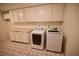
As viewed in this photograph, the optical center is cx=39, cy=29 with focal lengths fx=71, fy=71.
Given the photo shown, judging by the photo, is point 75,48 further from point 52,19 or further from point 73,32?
point 52,19

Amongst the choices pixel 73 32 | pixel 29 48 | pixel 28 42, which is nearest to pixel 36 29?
pixel 28 42

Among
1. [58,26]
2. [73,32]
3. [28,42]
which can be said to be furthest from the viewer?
[28,42]

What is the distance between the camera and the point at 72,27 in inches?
57.4

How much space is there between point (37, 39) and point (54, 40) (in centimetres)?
43

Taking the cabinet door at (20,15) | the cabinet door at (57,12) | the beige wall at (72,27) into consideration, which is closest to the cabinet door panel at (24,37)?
the cabinet door at (20,15)

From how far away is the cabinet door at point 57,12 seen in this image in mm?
1445

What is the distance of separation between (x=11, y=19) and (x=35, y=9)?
57 centimetres

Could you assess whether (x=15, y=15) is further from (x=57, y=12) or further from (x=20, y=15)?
(x=57, y=12)

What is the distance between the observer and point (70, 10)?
1443mm

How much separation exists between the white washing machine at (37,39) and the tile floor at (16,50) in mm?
126

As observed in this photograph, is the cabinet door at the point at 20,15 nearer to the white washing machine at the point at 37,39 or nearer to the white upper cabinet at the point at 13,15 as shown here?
the white upper cabinet at the point at 13,15

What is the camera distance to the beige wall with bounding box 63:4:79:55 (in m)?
1.38

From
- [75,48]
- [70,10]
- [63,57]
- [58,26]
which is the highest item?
[70,10]

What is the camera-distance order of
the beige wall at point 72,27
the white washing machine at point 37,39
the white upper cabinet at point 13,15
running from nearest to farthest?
1. the beige wall at point 72,27
2. the white upper cabinet at point 13,15
3. the white washing machine at point 37,39
